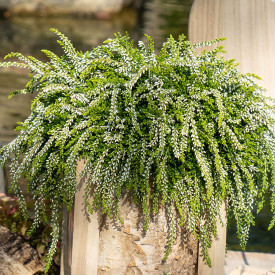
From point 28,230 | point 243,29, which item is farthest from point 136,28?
point 28,230

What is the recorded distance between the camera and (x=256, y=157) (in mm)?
1502

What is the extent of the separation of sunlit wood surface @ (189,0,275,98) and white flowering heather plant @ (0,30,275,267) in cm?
63

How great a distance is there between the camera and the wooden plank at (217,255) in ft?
5.07

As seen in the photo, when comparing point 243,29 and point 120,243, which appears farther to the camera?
point 243,29

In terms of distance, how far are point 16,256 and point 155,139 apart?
102 cm

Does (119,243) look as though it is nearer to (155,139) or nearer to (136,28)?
(155,139)

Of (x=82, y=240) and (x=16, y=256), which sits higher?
(x=82, y=240)

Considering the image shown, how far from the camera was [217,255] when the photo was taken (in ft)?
5.11

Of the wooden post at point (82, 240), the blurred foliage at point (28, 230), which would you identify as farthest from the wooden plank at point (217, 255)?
the blurred foliage at point (28, 230)

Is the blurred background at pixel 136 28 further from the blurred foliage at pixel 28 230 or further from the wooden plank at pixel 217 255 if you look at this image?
the blurred foliage at pixel 28 230

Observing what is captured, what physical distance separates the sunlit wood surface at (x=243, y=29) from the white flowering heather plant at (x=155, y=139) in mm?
635

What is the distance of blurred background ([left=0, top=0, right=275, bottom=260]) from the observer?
2145mm

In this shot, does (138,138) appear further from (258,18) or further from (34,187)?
(258,18)

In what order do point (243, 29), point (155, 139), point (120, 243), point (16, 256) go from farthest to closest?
1. point (243, 29)
2. point (16, 256)
3. point (120, 243)
4. point (155, 139)
